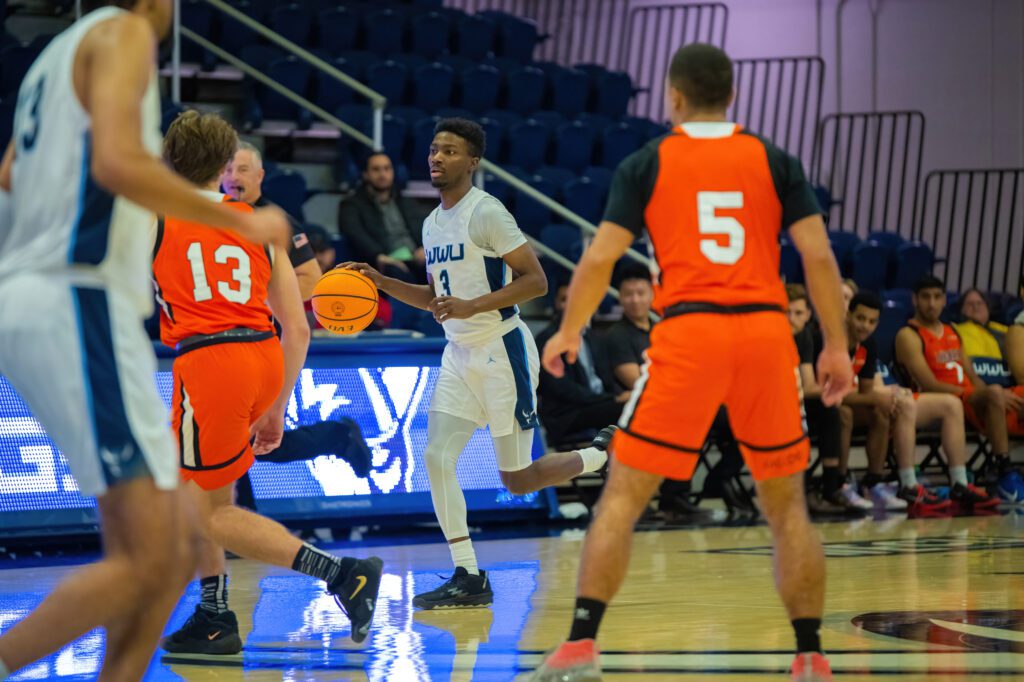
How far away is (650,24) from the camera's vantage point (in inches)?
688

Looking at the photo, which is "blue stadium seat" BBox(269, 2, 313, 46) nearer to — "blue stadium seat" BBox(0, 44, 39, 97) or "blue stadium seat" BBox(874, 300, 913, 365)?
"blue stadium seat" BBox(0, 44, 39, 97)

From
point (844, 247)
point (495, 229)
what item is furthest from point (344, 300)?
point (844, 247)

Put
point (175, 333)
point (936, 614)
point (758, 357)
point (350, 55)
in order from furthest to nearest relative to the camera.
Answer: point (350, 55), point (936, 614), point (175, 333), point (758, 357)

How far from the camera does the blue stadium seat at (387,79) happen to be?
43.5ft

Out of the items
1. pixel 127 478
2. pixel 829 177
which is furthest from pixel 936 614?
pixel 829 177

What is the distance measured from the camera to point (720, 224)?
12.5ft

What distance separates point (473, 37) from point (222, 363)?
1093 centimetres

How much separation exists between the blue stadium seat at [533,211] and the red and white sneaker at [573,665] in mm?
8951

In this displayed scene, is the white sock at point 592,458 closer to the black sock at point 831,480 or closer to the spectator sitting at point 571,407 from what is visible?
the spectator sitting at point 571,407

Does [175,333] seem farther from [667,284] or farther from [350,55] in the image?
[350,55]

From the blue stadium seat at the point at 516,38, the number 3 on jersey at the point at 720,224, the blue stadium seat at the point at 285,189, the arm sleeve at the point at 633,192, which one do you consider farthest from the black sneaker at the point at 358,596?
the blue stadium seat at the point at 516,38

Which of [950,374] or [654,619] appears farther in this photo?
[950,374]

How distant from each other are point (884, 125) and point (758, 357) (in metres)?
13.0

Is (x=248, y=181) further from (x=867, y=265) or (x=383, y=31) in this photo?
(x=383, y=31)
